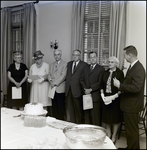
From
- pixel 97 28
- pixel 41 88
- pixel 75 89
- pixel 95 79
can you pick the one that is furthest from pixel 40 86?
pixel 97 28

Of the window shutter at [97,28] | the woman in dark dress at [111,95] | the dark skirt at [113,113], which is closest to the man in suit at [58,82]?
the window shutter at [97,28]

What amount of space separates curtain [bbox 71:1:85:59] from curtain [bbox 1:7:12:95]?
5.71 feet

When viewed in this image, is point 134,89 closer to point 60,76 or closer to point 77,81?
point 77,81

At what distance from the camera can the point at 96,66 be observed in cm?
305

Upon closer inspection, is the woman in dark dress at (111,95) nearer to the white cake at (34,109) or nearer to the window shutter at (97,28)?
the window shutter at (97,28)

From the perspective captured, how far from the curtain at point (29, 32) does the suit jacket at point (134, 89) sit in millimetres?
2714

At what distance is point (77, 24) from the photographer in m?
3.95

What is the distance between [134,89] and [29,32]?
3036mm

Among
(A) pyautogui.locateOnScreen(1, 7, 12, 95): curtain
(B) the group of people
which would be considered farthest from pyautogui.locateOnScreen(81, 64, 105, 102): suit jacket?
(A) pyautogui.locateOnScreen(1, 7, 12, 95): curtain

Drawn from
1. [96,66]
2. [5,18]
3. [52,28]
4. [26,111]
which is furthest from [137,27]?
[5,18]

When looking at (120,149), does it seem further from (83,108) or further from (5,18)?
(5,18)

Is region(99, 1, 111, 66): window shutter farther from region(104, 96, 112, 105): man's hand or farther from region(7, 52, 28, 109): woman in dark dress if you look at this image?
region(7, 52, 28, 109): woman in dark dress

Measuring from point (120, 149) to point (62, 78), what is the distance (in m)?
1.46

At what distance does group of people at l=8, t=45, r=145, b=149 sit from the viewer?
2334 millimetres
